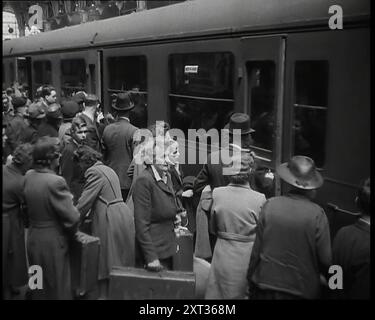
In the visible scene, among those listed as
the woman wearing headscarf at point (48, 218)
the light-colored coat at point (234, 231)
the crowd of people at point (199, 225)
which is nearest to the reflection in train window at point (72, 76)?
the crowd of people at point (199, 225)

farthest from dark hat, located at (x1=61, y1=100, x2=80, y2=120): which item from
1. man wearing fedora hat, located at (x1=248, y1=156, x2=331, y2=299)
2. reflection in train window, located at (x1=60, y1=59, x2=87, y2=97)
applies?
man wearing fedora hat, located at (x1=248, y1=156, x2=331, y2=299)

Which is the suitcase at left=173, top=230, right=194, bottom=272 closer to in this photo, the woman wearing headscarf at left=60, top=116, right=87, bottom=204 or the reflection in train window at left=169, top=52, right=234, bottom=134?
the woman wearing headscarf at left=60, top=116, right=87, bottom=204

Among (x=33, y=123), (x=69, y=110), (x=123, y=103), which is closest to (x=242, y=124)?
(x=123, y=103)

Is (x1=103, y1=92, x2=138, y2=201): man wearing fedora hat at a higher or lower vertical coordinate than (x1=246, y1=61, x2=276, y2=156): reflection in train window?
lower

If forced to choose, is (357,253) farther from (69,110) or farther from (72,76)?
(72,76)

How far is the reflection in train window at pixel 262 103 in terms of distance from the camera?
5.51 metres

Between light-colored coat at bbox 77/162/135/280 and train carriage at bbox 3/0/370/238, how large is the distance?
149 centimetres

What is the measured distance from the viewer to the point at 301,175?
3.80 m

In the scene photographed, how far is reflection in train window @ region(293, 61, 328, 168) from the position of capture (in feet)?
15.8

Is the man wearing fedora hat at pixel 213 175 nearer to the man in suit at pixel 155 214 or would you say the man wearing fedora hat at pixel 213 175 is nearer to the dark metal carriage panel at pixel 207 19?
the man in suit at pixel 155 214

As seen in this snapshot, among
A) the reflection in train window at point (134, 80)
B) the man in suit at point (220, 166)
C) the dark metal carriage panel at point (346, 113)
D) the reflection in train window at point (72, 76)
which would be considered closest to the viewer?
the dark metal carriage panel at point (346, 113)

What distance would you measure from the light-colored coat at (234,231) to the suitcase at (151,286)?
27 centimetres

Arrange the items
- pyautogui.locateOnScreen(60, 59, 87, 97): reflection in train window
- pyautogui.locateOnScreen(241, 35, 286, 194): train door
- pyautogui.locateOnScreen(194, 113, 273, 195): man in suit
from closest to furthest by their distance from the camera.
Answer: pyautogui.locateOnScreen(194, 113, 273, 195): man in suit → pyautogui.locateOnScreen(241, 35, 286, 194): train door → pyautogui.locateOnScreen(60, 59, 87, 97): reflection in train window
